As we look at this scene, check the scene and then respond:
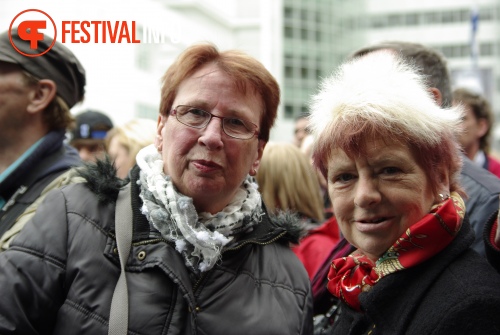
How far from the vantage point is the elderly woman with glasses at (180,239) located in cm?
217

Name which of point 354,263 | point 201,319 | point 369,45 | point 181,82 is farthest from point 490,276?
point 369,45

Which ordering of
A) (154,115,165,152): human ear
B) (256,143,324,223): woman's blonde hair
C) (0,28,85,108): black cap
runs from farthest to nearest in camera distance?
(256,143,324,223): woman's blonde hair < (0,28,85,108): black cap < (154,115,165,152): human ear

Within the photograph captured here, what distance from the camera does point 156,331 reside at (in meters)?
2.17

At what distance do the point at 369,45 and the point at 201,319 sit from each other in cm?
210

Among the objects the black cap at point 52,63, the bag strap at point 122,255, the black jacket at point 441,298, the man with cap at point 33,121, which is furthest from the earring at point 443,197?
the black cap at point 52,63

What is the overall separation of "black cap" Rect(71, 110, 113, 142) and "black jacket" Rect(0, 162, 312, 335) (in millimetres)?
3297

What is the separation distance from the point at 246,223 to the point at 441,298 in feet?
3.25

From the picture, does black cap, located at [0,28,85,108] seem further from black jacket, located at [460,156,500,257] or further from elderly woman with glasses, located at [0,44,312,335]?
black jacket, located at [460,156,500,257]

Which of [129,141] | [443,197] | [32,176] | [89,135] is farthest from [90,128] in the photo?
[443,197]

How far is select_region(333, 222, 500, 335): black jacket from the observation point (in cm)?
177

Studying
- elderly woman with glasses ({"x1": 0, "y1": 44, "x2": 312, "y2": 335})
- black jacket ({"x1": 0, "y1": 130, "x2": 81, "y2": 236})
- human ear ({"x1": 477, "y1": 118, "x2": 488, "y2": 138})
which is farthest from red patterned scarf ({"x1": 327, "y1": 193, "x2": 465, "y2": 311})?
human ear ({"x1": 477, "y1": 118, "x2": 488, "y2": 138})

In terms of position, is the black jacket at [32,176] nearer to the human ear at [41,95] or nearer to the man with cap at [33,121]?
the man with cap at [33,121]

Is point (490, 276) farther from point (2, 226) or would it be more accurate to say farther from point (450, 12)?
point (450, 12)

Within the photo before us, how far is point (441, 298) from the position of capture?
1.88m
